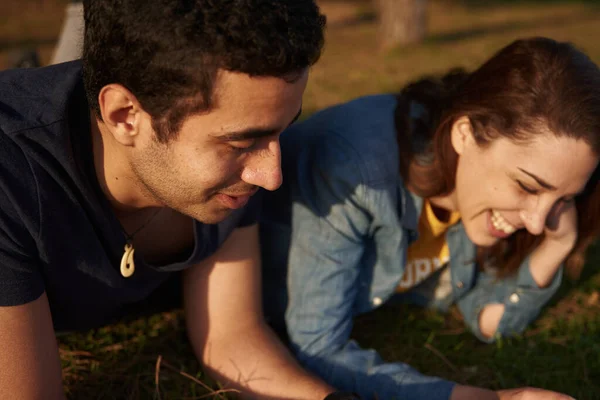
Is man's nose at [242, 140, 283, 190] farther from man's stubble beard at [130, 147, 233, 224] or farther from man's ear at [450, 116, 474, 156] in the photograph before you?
man's ear at [450, 116, 474, 156]

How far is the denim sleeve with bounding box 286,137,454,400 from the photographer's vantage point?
279 cm

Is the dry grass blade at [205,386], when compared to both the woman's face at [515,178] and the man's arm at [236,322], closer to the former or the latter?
the man's arm at [236,322]

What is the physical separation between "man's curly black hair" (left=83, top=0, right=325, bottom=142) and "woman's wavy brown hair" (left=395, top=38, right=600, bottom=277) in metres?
0.93

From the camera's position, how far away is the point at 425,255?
331cm

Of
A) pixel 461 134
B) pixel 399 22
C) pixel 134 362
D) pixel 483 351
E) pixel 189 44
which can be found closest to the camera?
pixel 189 44

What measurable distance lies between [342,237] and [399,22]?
20.4 feet

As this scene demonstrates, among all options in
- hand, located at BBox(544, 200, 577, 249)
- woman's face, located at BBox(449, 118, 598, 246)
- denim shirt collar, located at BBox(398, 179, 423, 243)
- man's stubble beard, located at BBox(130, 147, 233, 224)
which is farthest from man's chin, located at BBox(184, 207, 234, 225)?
hand, located at BBox(544, 200, 577, 249)

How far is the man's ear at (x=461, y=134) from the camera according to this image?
8.93ft

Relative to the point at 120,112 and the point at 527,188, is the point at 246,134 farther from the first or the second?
the point at 527,188

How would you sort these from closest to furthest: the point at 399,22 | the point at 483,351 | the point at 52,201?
the point at 52,201
the point at 483,351
the point at 399,22

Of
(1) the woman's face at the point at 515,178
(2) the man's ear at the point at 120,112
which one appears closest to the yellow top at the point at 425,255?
(1) the woman's face at the point at 515,178

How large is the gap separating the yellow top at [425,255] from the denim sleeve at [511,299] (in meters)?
0.27

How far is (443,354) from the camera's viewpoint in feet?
10.5

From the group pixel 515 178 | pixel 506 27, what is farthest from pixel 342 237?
pixel 506 27
